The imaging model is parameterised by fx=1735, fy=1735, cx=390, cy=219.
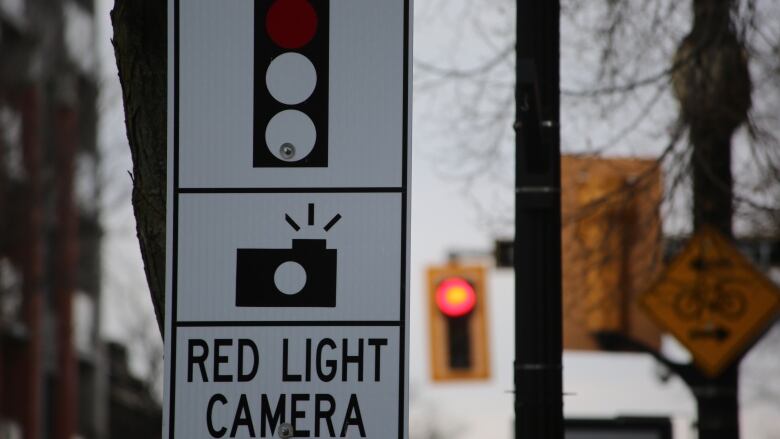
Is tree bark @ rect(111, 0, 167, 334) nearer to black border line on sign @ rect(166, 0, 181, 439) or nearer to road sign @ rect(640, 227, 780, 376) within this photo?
black border line on sign @ rect(166, 0, 181, 439)

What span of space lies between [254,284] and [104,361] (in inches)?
1927

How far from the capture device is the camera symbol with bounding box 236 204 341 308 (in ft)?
14.4

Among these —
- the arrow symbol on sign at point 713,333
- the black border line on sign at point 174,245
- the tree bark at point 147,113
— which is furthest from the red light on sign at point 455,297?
the black border line on sign at point 174,245

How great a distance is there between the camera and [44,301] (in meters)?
45.2

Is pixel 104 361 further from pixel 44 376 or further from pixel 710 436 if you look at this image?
pixel 710 436

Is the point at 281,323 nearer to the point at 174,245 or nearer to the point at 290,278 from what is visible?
the point at 290,278

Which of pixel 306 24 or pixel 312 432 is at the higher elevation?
pixel 306 24

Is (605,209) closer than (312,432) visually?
No

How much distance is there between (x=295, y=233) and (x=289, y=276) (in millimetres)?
111

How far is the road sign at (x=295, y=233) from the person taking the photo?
439 cm

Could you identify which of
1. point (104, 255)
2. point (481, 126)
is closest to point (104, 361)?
point (104, 255)

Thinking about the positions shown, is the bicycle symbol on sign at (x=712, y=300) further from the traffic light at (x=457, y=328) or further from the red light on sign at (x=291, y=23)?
the red light on sign at (x=291, y=23)

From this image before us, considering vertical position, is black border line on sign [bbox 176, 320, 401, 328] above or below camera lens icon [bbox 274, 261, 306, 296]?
below

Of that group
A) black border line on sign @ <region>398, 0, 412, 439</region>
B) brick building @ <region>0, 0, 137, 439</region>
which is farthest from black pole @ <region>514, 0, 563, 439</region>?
brick building @ <region>0, 0, 137, 439</region>
